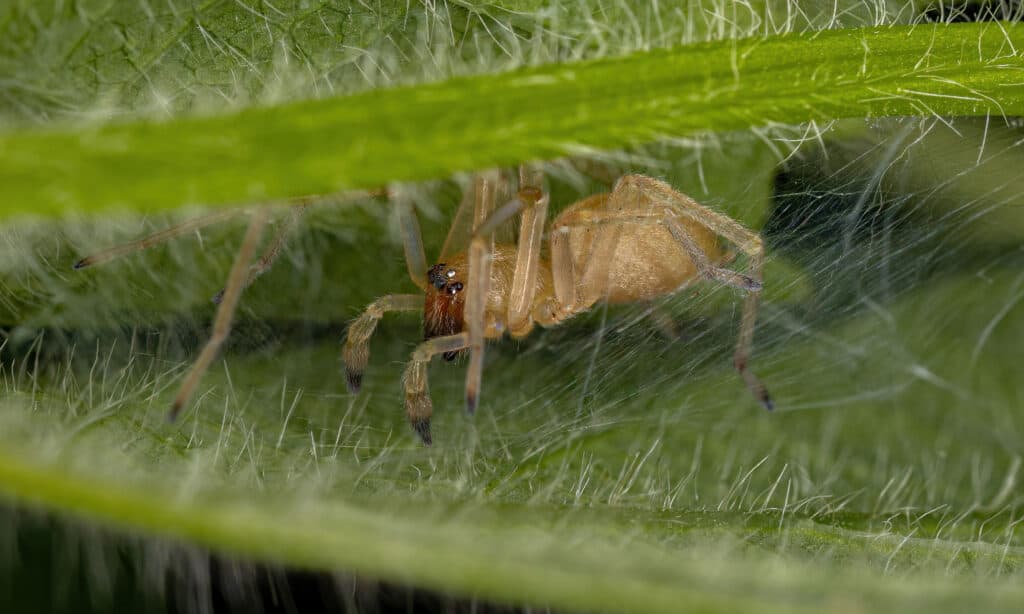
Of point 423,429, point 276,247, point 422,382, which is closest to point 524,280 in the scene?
point 422,382

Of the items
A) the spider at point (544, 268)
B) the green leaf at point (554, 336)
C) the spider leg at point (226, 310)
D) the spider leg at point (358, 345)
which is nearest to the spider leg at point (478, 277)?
the spider at point (544, 268)

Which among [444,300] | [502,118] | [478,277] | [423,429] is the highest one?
[502,118]

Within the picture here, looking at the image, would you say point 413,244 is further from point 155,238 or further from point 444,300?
point 155,238

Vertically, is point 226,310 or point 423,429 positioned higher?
point 226,310

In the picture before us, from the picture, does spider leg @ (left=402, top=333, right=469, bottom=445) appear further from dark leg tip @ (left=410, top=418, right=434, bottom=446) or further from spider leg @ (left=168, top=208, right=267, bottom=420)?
spider leg @ (left=168, top=208, right=267, bottom=420)

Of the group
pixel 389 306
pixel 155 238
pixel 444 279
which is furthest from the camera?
pixel 444 279

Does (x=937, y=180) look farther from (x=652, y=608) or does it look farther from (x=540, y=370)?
(x=652, y=608)

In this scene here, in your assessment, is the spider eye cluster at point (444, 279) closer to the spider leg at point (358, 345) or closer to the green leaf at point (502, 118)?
the spider leg at point (358, 345)
